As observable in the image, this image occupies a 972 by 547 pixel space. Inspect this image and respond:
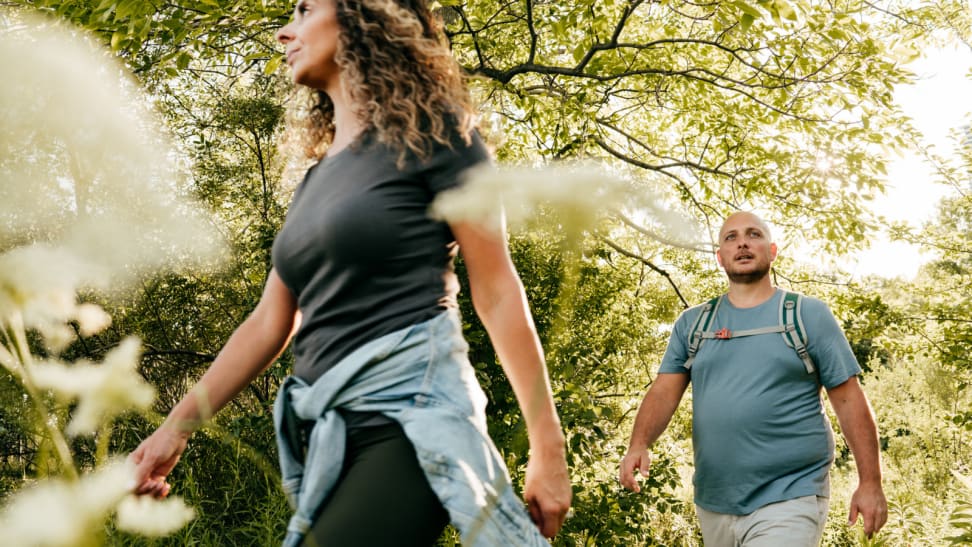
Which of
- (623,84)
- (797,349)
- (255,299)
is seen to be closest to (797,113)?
(623,84)

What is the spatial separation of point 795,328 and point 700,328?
0.38m

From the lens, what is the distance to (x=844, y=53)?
555 centimetres

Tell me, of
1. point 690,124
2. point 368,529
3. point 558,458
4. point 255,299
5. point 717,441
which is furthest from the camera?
point 690,124

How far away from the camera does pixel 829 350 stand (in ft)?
9.85

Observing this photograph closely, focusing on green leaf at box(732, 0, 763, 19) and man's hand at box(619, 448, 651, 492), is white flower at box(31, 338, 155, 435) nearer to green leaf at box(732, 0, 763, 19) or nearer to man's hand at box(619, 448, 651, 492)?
man's hand at box(619, 448, 651, 492)

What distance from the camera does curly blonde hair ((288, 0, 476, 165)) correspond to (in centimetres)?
134

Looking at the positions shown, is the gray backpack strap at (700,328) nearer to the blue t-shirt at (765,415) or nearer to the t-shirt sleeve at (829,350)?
the blue t-shirt at (765,415)

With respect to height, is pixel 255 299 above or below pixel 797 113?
below

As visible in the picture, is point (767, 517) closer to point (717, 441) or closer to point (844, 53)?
point (717, 441)

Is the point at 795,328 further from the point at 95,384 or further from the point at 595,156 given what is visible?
the point at 95,384

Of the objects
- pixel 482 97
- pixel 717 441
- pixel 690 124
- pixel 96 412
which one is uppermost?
pixel 690 124

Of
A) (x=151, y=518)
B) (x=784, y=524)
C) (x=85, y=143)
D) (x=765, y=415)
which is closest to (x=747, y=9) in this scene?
Answer: (x=765, y=415)

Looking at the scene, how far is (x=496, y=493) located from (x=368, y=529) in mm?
186

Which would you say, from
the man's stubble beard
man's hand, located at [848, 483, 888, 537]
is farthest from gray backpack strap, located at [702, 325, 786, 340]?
man's hand, located at [848, 483, 888, 537]
